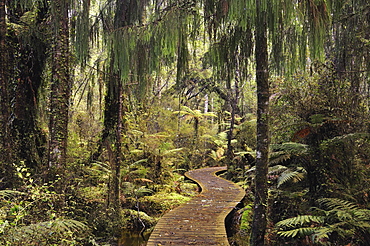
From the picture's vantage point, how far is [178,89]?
4879 millimetres

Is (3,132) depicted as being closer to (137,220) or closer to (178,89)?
(178,89)

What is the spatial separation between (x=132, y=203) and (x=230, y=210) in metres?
3.33

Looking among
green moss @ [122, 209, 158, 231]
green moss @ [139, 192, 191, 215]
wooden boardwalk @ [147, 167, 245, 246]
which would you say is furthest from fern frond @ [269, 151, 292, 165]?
green moss @ [122, 209, 158, 231]

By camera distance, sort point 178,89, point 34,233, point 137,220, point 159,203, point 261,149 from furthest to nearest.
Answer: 1. point 159,203
2. point 137,220
3. point 178,89
4. point 261,149
5. point 34,233

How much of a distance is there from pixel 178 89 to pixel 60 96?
2.30 m

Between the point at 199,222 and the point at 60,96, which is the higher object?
the point at 60,96

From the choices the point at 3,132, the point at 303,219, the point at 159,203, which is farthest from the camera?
the point at 159,203

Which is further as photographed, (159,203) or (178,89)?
(159,203)

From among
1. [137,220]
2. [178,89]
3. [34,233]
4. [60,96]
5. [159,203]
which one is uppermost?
[178,89]

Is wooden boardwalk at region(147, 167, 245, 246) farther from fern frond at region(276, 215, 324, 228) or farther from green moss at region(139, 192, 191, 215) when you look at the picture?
fern frond at region(276, 215, 324, 228)

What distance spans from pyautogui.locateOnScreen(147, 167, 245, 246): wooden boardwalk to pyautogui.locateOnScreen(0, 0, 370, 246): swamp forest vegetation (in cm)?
69

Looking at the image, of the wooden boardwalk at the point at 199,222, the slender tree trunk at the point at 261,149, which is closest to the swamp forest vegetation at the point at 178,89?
the slender tree trunk at the point at 261,149

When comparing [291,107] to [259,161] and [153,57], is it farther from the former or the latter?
[153,57]

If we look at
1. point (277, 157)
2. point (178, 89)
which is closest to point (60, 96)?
point (178, 89)
